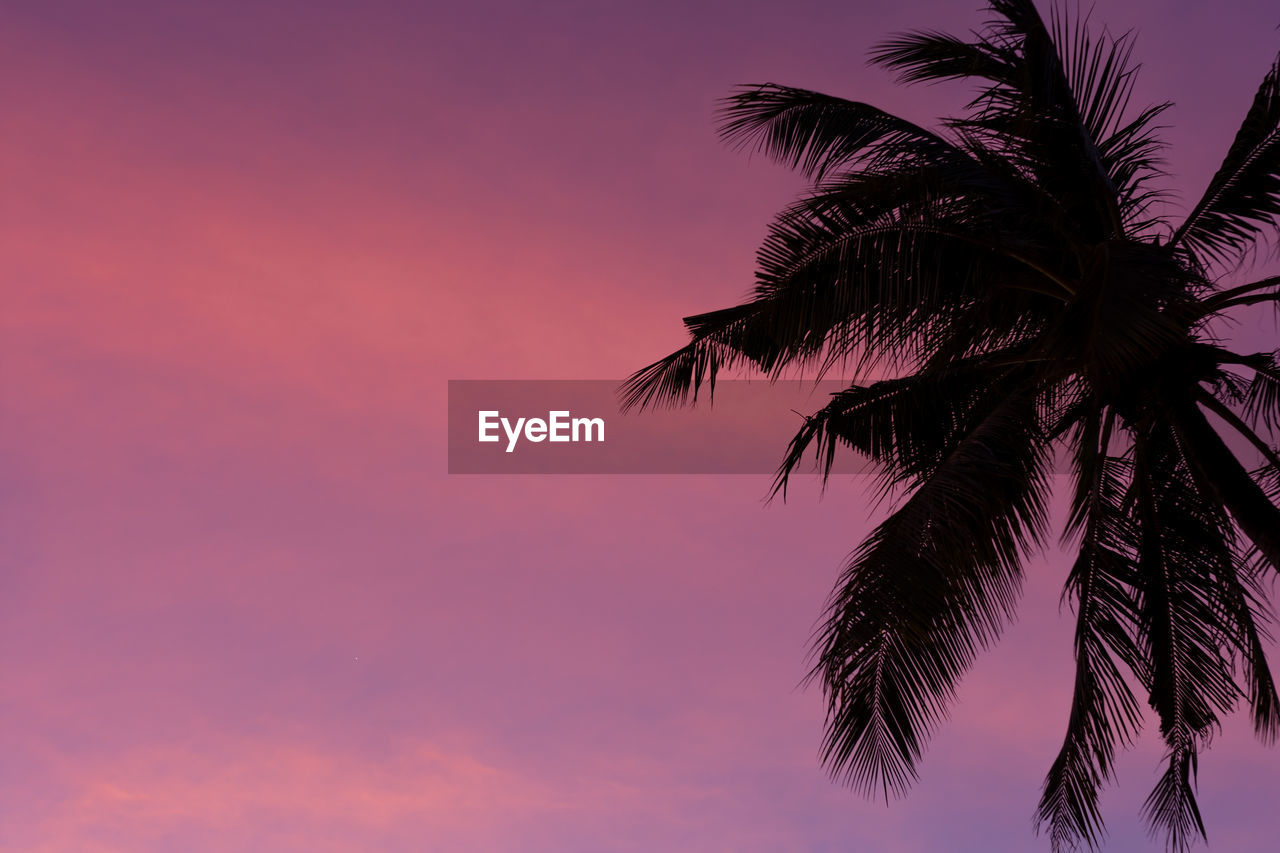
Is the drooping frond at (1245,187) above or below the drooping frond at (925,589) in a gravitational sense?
above

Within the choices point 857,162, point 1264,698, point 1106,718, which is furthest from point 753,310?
point 1264,698

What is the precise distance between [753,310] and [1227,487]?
4.30 metres

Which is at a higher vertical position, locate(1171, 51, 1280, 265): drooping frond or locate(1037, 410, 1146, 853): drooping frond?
locate(1171, 51, 1280, 265): drooping frond

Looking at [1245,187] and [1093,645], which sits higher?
[1245,187]

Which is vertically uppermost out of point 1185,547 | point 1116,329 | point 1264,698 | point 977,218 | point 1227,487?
point 977,218

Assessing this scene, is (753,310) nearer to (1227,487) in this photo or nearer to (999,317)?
(999,317)

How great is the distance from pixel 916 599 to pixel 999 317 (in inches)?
136

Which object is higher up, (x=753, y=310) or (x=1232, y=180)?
(x=1232, y=180)

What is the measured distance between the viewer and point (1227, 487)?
427 inches

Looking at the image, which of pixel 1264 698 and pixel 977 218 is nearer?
pixel 977 218

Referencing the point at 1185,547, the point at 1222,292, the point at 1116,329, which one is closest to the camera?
the point at 1116,329

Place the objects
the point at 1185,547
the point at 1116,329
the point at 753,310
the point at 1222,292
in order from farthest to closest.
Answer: the point at 1185,547 < the point at 753,310 < the point at 1222,292 < the point at 1116,329

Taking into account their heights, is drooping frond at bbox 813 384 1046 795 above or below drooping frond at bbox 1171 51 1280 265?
below

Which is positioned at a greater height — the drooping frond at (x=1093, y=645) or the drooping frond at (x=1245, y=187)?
the drooping frond at (x=1245, y=187)
